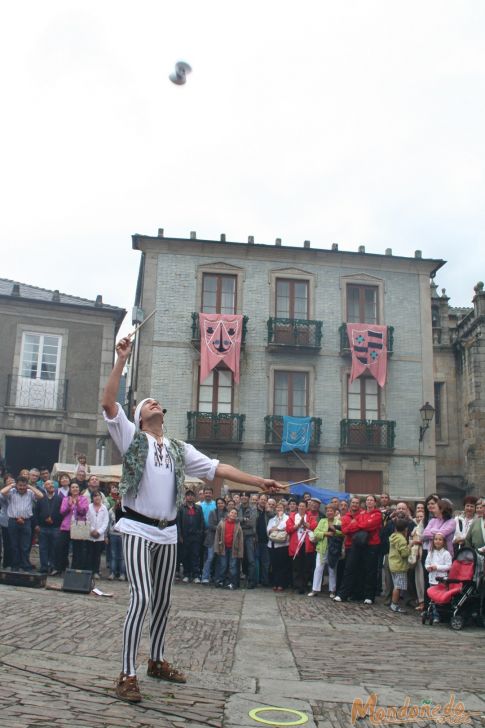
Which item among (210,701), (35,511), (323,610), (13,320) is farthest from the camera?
(13,320)

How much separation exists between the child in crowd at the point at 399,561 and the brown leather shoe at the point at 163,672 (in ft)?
23.6

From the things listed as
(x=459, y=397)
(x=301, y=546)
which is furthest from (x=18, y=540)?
(x=459, y=397)

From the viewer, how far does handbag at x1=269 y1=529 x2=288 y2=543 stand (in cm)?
1381

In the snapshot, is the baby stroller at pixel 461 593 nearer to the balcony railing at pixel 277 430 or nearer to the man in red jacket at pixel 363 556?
the man in red jacket at pixel 363 556

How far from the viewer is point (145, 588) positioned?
15.1ft

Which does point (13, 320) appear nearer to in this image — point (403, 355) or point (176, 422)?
point (176, 422)

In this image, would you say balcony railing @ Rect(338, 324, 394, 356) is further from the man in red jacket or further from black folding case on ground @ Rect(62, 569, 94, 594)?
black folding case on ground @ Rect(62, 569, 94, 594)

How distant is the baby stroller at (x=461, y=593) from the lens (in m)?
9.50

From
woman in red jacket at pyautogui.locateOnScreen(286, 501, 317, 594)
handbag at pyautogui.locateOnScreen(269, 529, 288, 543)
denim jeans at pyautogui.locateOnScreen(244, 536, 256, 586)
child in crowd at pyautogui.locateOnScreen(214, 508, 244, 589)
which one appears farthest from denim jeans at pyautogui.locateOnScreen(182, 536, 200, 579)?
woman in red jacket at pyautogui.locateOnScreen(286, 501, 317, 594)

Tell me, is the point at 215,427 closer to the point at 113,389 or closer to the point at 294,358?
the point at 294,358

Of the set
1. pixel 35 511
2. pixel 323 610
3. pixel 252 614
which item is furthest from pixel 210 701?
pixel 35 511

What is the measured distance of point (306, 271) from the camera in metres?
26.6

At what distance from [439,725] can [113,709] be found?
1.91 metres

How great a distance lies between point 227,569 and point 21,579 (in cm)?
456
